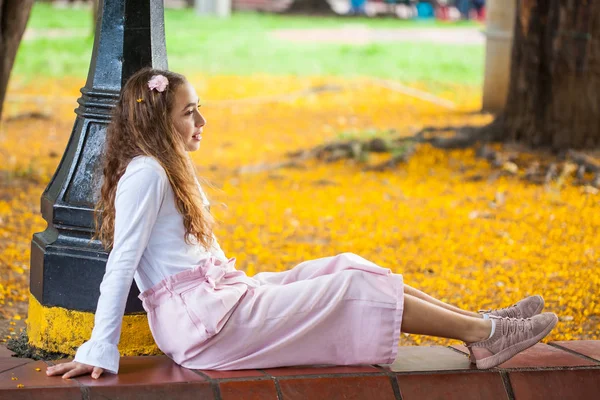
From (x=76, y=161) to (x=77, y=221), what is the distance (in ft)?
0.74

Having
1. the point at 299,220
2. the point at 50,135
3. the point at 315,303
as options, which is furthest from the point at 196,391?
the point at 50,135

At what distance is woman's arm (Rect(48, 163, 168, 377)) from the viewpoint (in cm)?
321

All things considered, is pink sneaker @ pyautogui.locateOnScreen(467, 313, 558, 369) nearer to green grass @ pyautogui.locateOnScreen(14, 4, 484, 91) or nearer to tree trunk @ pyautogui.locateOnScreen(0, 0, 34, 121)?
tree trunk @ pyautogui.locateOnScreen(0, 0, 34, 121)

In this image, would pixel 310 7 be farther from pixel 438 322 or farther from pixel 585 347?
pixel 438 322

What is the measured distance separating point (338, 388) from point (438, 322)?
0.42 meters

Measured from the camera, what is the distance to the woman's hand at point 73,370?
3.19 metres

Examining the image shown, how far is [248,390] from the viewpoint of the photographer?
10.6 feet

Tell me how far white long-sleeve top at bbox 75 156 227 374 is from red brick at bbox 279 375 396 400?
540 millimetres

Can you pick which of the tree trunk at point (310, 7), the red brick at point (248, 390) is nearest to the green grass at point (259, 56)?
the tree trunk at point (310, 7)

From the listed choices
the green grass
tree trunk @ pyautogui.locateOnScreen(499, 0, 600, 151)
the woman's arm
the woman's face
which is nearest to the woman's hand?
the woman's arm

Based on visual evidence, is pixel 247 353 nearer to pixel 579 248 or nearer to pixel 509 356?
pixel 509 356

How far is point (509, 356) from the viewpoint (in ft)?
11.4

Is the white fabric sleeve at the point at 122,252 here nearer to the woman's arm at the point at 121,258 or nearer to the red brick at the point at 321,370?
the woman's arm at the point at 121,258

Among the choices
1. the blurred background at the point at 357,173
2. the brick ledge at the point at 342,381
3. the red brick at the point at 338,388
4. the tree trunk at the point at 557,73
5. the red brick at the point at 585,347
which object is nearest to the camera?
the brick ledge at the point at 342,381
